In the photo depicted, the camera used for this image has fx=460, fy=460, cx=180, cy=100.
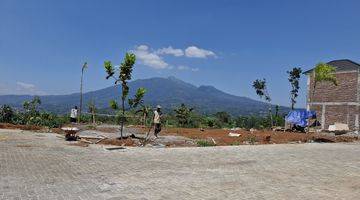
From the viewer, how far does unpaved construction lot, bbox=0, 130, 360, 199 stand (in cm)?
959

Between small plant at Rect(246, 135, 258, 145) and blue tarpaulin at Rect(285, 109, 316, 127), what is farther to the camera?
blue tarpaulin at Rect(285, 109, 316, 127)

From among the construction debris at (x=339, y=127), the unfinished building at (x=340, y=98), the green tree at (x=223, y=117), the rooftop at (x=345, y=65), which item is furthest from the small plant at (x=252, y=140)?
the green tree at (x=223, y=117)

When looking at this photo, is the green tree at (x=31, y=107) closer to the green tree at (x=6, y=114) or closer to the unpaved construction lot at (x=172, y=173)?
the green tree at (x=6, y=114)

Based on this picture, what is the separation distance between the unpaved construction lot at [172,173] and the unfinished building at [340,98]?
16980 millimetres

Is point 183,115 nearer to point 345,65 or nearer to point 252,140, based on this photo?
point 345,65

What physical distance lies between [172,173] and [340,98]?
84.4 feet

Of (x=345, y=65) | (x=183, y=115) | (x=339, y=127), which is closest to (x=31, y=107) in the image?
(x=183, y=115)

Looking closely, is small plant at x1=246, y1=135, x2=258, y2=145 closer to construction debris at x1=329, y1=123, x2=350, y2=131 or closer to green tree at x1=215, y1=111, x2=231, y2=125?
construction debris at x1=329, y1=123, x2=350, y2=131

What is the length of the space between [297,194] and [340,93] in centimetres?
2676

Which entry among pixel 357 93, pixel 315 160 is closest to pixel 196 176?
pixel 315 160

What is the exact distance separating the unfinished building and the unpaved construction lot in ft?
55.7

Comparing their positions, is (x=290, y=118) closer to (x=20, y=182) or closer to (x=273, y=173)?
(x=273, y=173)

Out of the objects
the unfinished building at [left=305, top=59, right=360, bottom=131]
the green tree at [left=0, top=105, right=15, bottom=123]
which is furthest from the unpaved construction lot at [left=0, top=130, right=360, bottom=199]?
the unfinished building at [left=305, top=59, right=360, bottom=131]

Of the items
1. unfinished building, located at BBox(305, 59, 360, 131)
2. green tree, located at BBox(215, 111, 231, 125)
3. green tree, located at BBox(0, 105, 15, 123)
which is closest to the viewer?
green tree, located at BBox(0, 105, 15, 123)
